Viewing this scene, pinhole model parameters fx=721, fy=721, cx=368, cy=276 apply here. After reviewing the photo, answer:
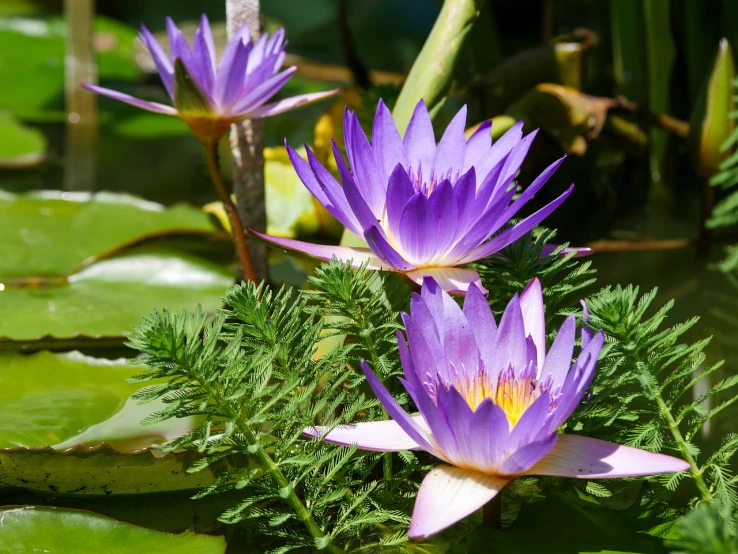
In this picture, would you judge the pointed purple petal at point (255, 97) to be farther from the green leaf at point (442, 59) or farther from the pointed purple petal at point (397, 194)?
the pointed purple petal at point (397, 194)

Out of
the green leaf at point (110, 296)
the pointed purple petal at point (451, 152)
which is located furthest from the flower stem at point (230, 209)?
the pointed purple petal at point (451, 152)

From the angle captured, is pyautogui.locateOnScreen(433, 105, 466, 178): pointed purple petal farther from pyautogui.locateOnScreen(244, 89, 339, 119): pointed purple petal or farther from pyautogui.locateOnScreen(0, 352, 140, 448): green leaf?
pyautogui.locateOnScreen(0, 352, 140, 448): green leaf

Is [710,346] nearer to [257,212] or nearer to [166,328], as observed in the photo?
[257,212]

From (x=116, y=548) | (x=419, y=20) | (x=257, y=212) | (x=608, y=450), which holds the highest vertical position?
(x=419, y=20)

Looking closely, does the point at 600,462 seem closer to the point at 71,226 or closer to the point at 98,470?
the point at 98,470

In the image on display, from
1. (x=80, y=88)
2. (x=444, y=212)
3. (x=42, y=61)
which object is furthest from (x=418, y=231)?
(x=42, y=61)

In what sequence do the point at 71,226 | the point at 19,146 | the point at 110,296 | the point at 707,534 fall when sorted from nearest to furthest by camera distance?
the point at 707,534, the point at 110,296, the point at 71,226, the point at 19,146

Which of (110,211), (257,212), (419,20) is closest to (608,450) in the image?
(257,212)
